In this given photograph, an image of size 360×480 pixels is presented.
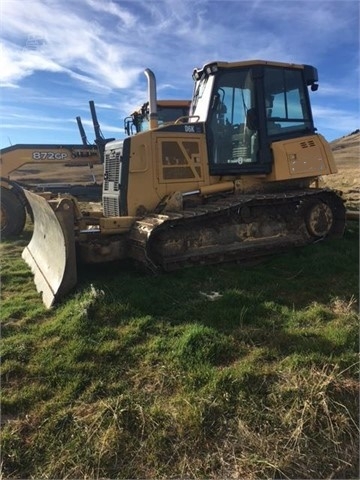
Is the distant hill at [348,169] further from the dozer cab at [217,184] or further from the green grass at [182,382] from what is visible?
the green grass at [182,382]

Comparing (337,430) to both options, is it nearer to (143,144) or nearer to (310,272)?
(310,272)

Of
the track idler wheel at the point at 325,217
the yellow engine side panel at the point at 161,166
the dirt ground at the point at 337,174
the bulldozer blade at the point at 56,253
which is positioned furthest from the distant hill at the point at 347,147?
the bulldozer blade at the point at 56,253

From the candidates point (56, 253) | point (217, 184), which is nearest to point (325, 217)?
point (217, 184)

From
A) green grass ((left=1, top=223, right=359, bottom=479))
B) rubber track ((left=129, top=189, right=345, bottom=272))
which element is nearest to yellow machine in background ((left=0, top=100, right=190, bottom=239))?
rubber track ((left=129, top=189, right=345, bottom=272))

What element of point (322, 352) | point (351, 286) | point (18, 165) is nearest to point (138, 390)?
point (322, 352)

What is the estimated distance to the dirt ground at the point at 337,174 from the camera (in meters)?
16.8

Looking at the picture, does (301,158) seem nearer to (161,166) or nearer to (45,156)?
(161,166)

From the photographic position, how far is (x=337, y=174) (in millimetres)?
21828

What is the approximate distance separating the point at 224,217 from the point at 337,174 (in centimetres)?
1633

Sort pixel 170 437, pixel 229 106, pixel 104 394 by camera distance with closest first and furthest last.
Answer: pixel 170 437 → pixel 104 394 → pixel 229 106

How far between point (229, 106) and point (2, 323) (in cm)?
485

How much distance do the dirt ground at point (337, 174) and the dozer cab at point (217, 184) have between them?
395cm

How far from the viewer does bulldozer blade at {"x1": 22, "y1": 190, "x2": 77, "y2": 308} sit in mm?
5941

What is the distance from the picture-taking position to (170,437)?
339 centimetres
